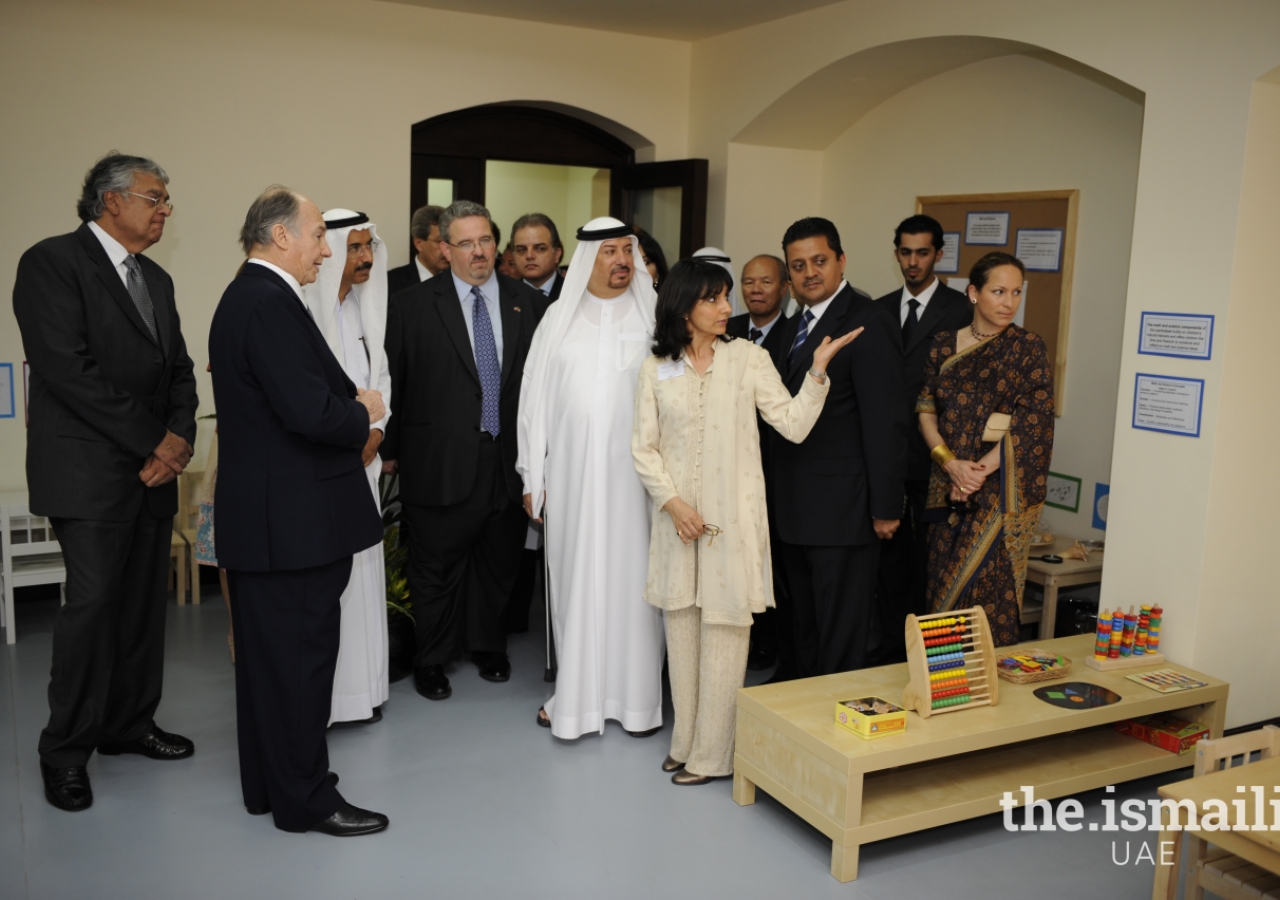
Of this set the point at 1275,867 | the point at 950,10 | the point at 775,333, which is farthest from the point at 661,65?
the point at 1275,867

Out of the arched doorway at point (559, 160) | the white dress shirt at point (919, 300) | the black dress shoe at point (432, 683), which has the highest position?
the arched doorway at point (559, 160)

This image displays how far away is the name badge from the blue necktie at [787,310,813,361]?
63cm

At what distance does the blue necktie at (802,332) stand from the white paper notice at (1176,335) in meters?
1.32

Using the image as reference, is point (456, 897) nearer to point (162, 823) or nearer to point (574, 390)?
point (162, 823)

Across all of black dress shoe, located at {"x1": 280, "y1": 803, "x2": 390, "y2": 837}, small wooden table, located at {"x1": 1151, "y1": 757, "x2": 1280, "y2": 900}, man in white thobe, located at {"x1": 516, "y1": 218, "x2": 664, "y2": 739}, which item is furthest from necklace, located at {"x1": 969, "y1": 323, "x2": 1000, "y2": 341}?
black dress shoe, located at {"x1": 280, "y1": 803, "x2": 390, "y2": 837}

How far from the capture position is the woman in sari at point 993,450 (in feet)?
12.6

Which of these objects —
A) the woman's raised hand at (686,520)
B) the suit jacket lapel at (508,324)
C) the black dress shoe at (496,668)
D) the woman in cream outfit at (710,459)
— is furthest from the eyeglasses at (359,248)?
the black dress shoe at (496,668)

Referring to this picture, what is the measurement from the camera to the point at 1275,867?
229 centimetres

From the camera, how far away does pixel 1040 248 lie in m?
5.50

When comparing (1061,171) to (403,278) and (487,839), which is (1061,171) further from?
(487,839)

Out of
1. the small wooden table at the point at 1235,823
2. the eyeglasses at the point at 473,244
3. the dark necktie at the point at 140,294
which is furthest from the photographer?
the eyeglasses at the point at 473,244

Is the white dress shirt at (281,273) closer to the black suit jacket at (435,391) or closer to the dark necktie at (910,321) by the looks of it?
the black suit jacket at (435,391)

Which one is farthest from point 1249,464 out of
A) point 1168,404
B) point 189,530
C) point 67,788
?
point 189,530

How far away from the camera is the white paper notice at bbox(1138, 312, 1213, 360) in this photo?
3889mm
